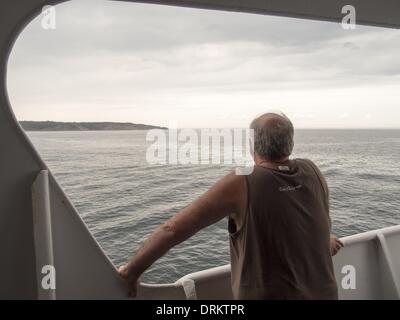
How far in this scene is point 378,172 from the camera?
17.9 metres

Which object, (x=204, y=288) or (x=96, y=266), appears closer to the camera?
(x=96, y=266)

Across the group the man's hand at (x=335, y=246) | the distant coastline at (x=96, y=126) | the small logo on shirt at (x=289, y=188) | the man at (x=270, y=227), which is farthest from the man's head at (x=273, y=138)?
the distant coastline at (x=96, y=126)

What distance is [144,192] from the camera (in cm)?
769

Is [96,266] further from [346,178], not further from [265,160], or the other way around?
[346,178]

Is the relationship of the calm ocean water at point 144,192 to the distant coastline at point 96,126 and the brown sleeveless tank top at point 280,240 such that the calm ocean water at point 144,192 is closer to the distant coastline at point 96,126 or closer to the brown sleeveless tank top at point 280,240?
the distant coastline at point 96,126

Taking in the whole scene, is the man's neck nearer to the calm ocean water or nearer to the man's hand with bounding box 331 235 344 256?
the calm ocean water

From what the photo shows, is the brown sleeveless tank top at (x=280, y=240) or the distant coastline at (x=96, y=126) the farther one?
the distant coastline at (x=96, y=126)

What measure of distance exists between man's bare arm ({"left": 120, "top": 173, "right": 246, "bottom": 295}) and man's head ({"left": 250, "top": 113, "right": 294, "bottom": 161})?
15 cm

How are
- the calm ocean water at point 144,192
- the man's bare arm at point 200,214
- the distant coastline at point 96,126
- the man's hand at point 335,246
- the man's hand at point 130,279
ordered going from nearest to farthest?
the man's bare arm at point 200,214 → the man's hand at point 130,279 → the man's hand at point 335,246 → the distant coastline at point 96,126 → the calm ocean water at point 144,192

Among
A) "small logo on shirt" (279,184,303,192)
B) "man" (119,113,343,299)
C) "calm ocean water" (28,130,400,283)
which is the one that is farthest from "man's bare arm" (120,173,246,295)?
"calm ocean water" (28,130,400,283)

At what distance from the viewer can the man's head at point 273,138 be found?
1.00 metres

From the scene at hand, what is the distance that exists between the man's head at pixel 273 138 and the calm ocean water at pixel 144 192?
0.47 ft
